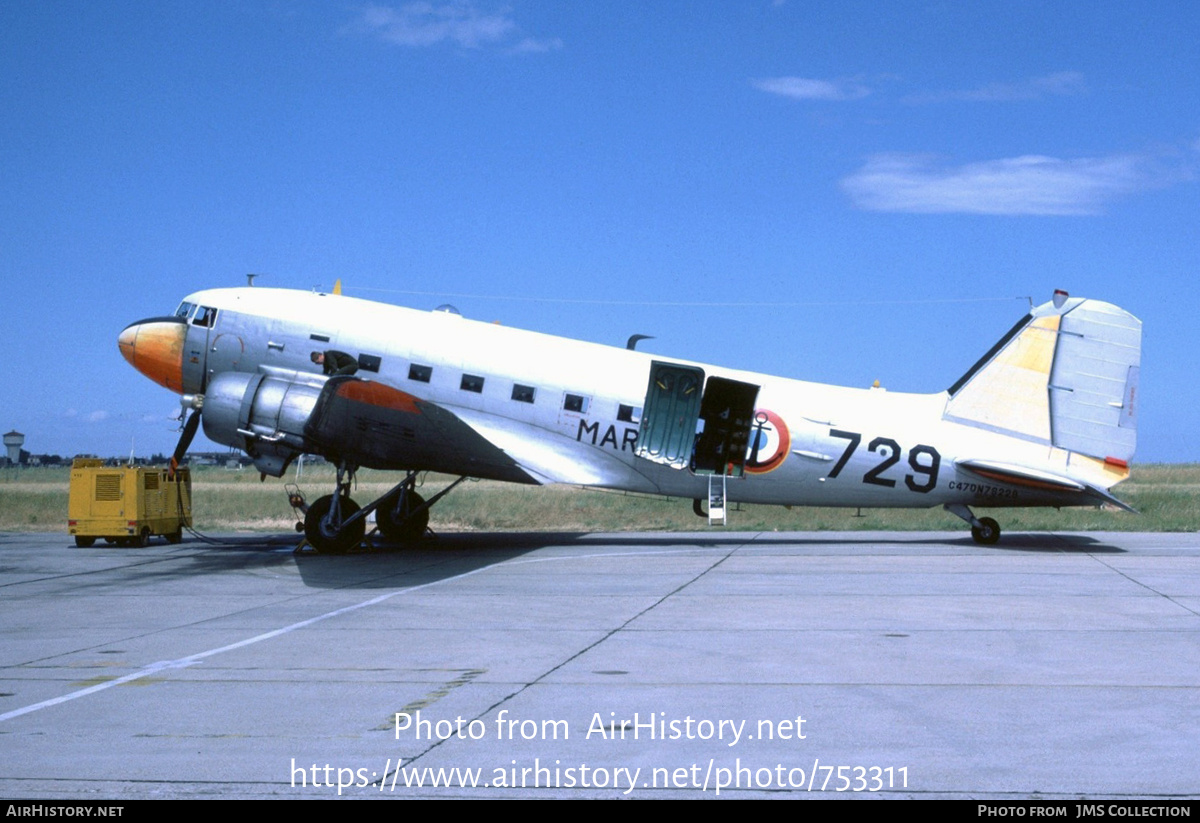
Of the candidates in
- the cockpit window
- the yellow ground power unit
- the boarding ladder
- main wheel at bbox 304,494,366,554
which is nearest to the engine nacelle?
main wheel at bbox 304,494,366,554

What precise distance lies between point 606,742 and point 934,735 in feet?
7.06

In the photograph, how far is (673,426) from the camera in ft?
73.6

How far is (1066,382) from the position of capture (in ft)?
70.1

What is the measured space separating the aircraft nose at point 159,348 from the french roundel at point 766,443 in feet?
36.8

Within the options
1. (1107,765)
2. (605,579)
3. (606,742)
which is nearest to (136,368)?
(605,579)

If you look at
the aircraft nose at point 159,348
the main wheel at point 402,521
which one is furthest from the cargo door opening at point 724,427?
the aircraft nose at point 159,348

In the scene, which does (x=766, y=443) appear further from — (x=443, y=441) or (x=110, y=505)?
(x=110, y=505)

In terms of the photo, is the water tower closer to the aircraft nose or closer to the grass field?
the grass field

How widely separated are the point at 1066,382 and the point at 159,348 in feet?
56.7

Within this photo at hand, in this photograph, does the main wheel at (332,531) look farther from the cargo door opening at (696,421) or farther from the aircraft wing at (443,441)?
the cargo door opening at (696,421)

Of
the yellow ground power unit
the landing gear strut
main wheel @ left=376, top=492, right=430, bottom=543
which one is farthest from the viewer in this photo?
the yellow ground power unit

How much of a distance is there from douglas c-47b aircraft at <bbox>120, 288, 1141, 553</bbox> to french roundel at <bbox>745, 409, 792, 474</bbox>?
0.09 feet

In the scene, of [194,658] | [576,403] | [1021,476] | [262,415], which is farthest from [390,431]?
[1021,476]

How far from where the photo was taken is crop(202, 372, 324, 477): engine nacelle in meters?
20.0
